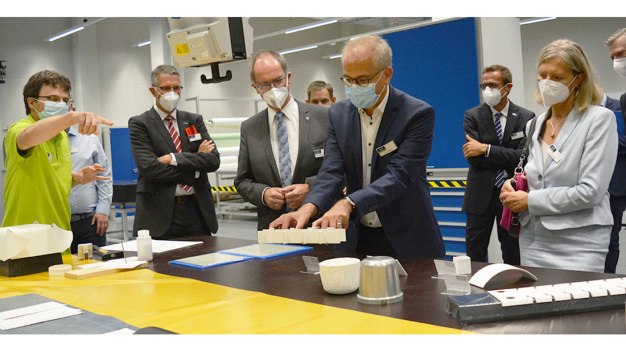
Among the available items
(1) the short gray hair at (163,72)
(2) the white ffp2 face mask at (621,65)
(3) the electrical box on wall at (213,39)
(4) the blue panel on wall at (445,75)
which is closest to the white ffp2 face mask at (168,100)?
(1) the short gray hair at (163,72)

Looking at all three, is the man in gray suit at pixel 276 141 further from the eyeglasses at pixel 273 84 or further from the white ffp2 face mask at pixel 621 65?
the white ffp2 face mask at pixel 621 65

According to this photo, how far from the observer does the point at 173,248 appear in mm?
2633

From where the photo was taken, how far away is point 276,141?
297cm

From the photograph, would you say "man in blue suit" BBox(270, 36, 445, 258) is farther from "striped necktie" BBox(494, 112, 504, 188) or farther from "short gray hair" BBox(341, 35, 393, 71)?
"striped necktie" BBox(494, 112, 504, 188)

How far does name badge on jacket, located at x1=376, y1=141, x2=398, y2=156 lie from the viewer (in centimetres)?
235

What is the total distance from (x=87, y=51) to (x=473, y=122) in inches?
409

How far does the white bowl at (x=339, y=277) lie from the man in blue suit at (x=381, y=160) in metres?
0.60

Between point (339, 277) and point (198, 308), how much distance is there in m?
0.41

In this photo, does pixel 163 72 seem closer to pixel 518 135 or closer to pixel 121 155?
pixel 518 135

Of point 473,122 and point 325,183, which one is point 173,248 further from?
point 473,122

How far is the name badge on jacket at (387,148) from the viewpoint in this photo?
2354 mm

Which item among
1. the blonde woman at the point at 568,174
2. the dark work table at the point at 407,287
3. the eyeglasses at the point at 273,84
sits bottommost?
the dark work table at the point at 407,287

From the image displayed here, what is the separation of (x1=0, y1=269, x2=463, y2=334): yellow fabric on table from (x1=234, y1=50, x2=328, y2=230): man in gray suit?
3.04 feet

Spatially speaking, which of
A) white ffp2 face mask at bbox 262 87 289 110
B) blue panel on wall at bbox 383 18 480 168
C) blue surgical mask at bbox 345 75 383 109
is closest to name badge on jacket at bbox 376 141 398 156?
blue surgical mask at bbox 345 75 383 109
